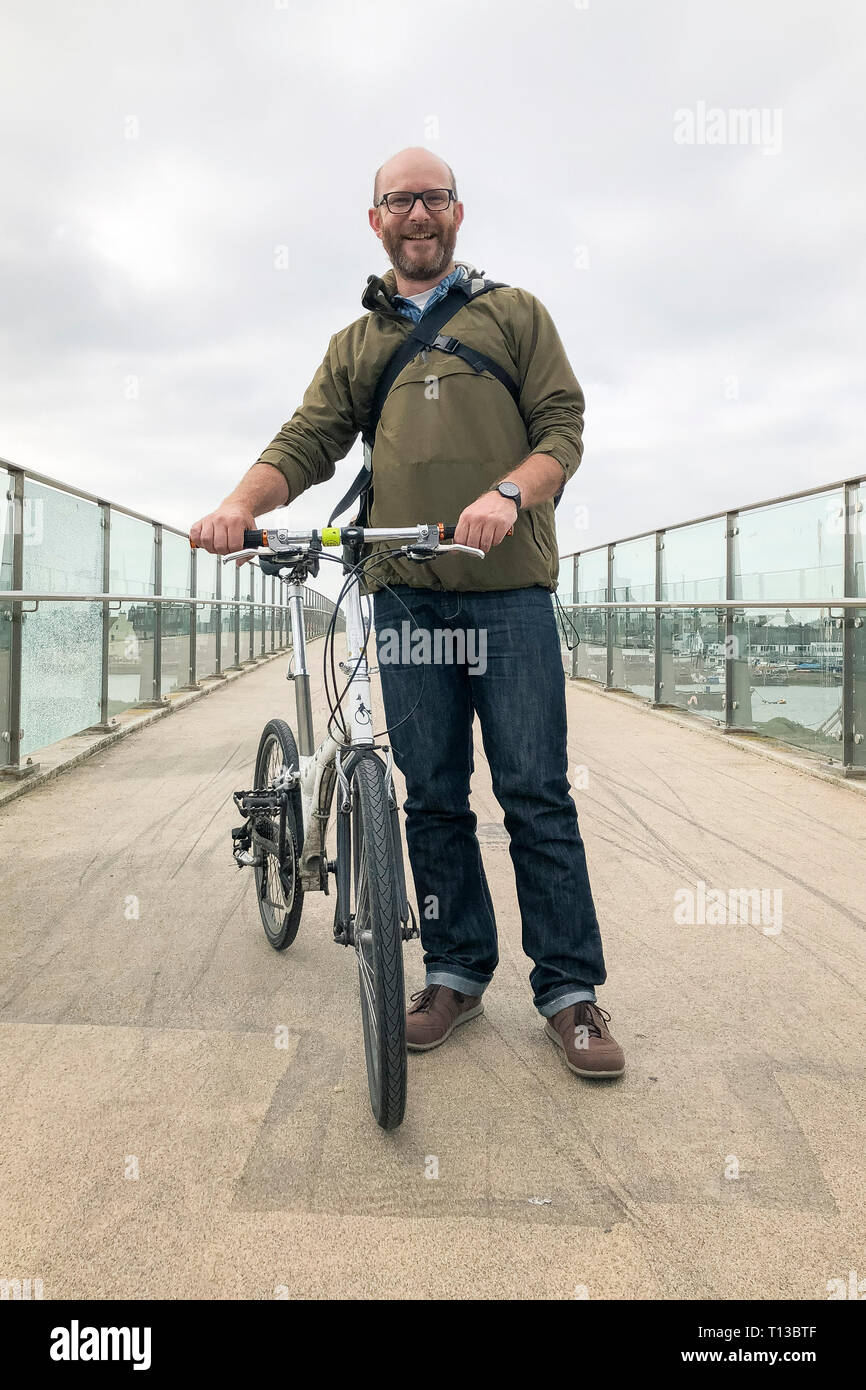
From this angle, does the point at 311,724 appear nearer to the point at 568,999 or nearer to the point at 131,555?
the point at 568,999

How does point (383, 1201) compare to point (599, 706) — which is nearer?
point (383, 1201)

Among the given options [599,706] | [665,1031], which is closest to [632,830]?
[665,1031]

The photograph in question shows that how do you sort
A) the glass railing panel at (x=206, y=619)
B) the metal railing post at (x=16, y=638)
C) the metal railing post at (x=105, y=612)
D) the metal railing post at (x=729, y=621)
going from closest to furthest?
the metal railing post at (x=16, y=638)
the metal railing post at (x=105, y=612)
the metal railing post at (x=729, y=621)
the glass railing panel at (x=206, y=619)

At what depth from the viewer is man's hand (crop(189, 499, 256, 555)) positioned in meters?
2.04

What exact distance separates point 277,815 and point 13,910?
1.04 metres

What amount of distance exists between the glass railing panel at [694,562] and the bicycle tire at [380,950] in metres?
5.91

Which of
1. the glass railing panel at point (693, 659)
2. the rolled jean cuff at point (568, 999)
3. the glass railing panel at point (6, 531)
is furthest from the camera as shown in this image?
the glass railing panel at point (693, 659)

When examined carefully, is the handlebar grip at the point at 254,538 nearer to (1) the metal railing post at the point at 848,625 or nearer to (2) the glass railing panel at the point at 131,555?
(1) the metal railing post at the point at 848,625

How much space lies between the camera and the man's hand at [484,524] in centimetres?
192

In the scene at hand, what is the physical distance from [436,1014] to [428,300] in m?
1.63

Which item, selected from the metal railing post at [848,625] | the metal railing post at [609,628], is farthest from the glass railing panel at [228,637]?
the metal railing post at [848,625]

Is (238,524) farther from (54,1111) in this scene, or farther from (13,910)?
(13,910)

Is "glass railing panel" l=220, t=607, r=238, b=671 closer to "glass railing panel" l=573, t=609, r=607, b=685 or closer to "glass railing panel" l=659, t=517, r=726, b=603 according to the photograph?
"glass railing panel" l=573, t=609, r=607, b=685
